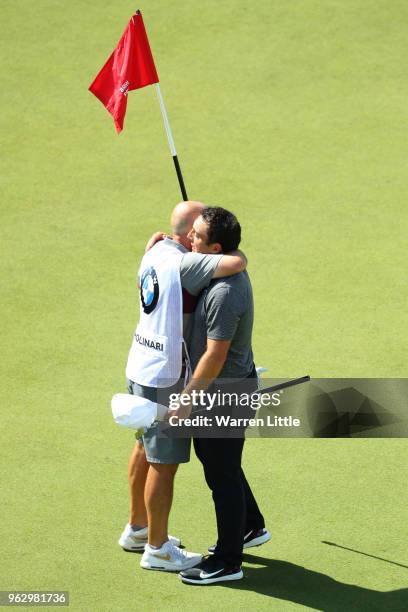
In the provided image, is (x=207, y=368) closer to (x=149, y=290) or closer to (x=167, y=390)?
(x=167, y=390)

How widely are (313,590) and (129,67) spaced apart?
284cm

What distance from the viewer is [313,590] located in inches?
188

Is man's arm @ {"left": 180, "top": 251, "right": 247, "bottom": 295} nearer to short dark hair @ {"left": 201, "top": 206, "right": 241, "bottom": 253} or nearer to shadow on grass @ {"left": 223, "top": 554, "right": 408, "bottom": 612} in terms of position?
short dark hair @ {"left": 201, "top": 206, "right": 241, "bottom": 253}

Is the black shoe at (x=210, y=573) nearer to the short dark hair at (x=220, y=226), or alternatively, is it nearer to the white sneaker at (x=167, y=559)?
the white sneaker at (x=167, y=559)

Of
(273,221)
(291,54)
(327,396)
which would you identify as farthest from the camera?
(291,54)

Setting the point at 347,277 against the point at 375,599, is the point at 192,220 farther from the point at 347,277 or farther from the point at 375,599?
the point at 347,277

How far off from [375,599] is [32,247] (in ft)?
14.4

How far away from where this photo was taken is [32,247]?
8.17 meters

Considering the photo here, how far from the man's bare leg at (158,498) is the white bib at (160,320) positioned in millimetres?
384

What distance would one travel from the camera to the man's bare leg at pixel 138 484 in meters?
5.06

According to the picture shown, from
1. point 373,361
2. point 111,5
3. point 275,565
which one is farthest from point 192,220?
point 111,5

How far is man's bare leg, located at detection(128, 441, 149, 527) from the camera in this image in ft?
16.6

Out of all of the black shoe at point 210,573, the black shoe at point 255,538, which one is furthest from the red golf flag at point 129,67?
the black shoe at point 210,573

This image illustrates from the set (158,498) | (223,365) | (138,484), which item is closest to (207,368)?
(223,365)
